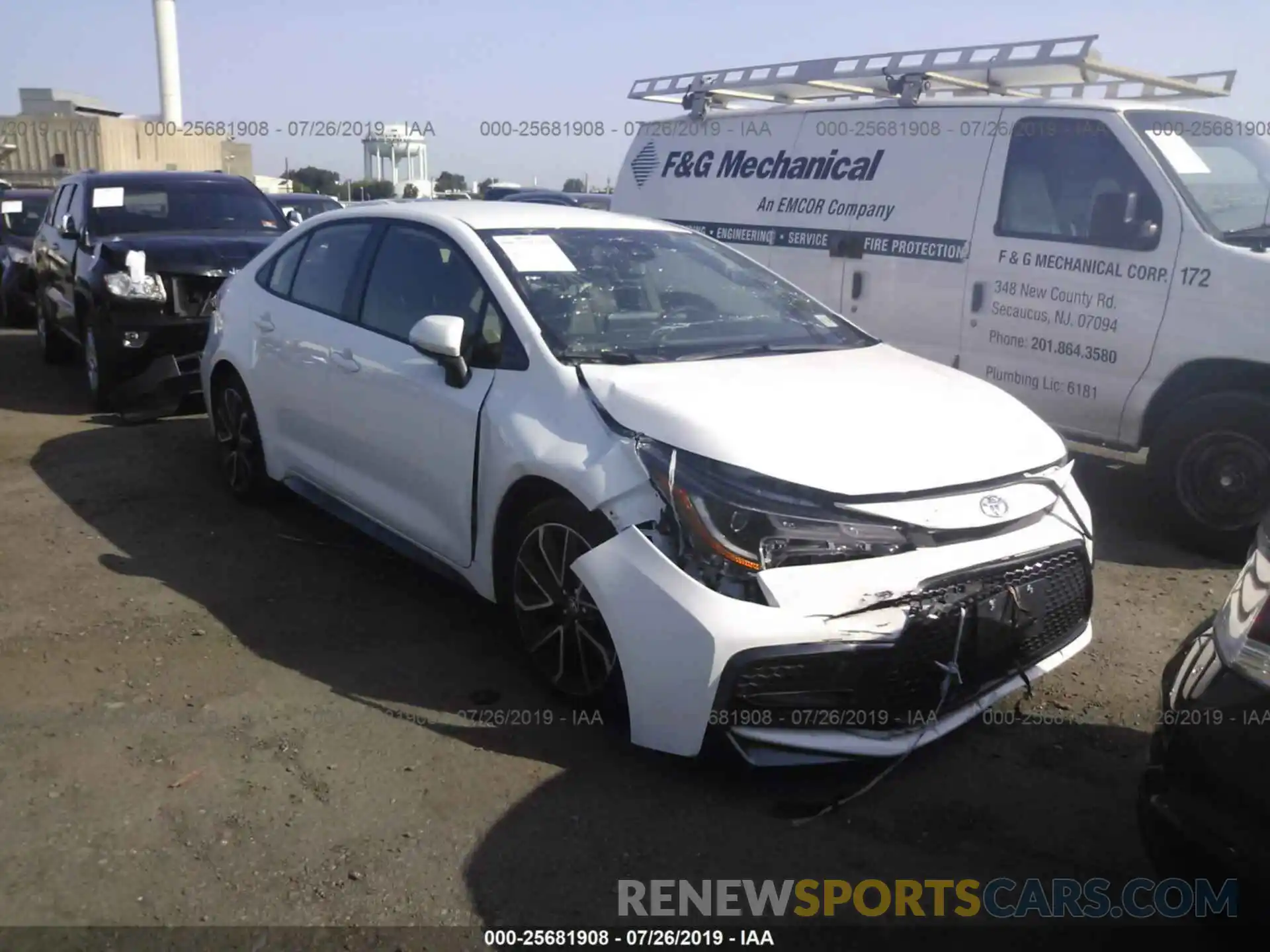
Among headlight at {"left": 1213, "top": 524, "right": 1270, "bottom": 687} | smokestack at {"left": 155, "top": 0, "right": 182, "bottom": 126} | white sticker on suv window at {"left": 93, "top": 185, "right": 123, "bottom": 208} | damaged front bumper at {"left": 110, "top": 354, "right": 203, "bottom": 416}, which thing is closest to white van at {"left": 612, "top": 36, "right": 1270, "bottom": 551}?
headlight at {"left": 1213, "top": 524, "right": 1270, "bottom": 687}

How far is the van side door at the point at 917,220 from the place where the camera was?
251 inches

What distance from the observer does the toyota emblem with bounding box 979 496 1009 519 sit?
3.26 meters

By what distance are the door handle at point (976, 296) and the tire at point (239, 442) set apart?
3950mm

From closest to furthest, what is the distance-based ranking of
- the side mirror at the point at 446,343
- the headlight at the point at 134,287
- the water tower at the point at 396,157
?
the side mirror at the point at 446,343, the headlight at the point at 134,287, the water tower at the point at 396,157

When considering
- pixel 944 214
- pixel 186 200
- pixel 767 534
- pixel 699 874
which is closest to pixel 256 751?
pixel 699 874

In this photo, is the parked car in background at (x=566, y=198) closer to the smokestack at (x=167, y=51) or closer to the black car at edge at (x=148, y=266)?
the black car at edge at (x=148, y=266)

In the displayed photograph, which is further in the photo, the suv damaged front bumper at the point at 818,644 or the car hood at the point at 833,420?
the car hood at the point at 833,420

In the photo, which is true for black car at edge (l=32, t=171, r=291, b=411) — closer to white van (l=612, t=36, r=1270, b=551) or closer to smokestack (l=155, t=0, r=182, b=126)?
white van (l=612, t=36, r=1270, b=551)

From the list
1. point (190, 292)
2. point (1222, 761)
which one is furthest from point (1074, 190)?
point (190, 292)

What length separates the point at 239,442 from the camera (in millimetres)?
5938

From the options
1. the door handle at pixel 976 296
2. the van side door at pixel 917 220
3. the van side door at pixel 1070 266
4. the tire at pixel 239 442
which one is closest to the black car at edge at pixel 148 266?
the tire at pixel 239 442

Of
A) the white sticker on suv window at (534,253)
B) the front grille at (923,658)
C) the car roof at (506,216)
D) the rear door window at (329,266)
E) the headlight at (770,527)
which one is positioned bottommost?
the front grille at (923,658)

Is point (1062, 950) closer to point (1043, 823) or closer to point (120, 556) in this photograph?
point (1043, 823)

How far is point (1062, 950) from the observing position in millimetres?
2680
